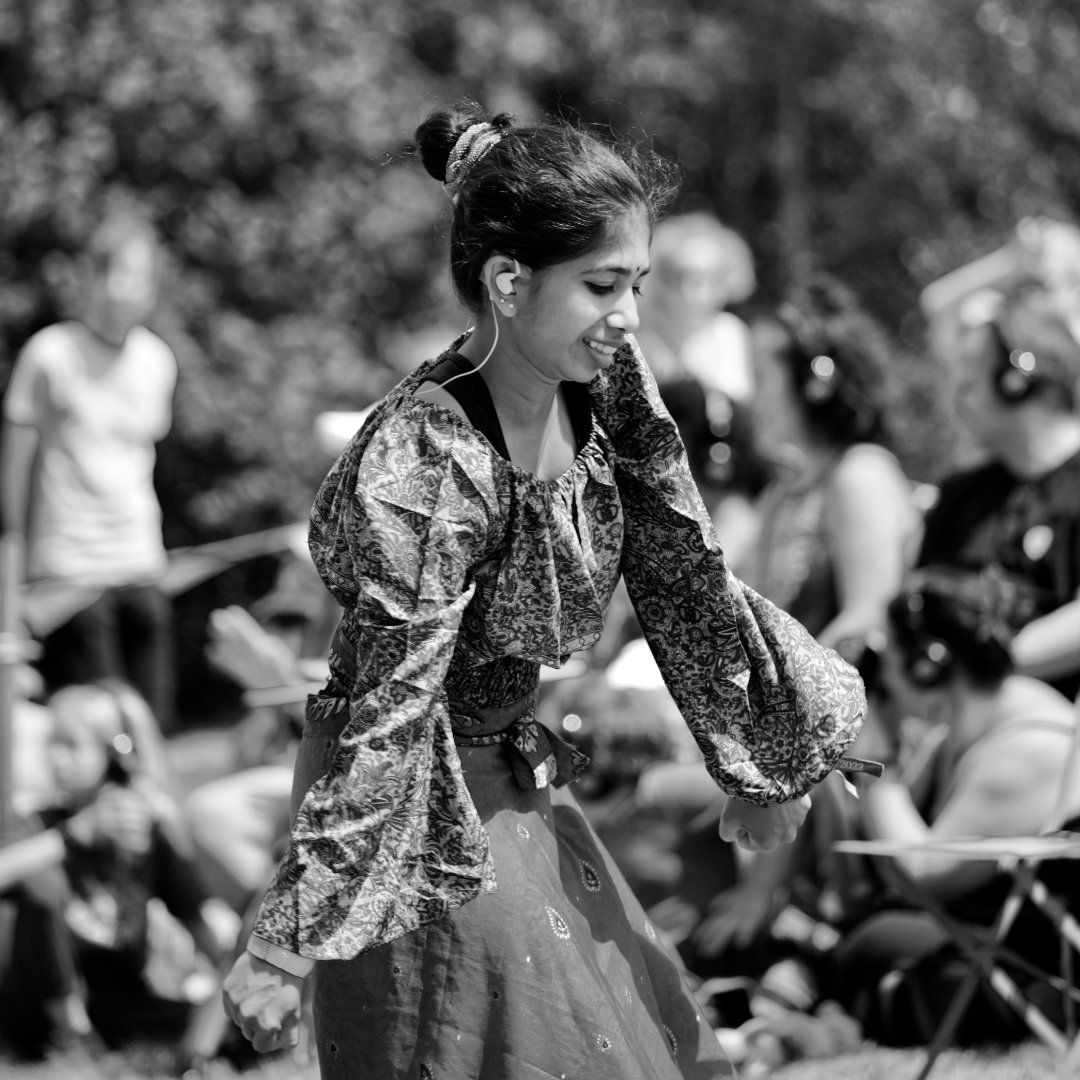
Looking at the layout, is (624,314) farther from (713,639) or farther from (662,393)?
(662,393)

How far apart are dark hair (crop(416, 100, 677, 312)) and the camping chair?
1.30m

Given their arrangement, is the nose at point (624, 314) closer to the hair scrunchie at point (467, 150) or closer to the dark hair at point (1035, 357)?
the hair scrunchie at point (467, 150)

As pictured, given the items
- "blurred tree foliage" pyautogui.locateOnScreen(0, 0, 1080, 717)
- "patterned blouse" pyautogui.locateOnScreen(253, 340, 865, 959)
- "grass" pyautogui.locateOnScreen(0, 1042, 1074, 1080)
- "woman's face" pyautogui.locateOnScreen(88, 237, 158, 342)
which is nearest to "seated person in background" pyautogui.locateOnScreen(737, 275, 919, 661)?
"grass" pyautogui.locateOnScreen(0, 1042, 1074, 1080)

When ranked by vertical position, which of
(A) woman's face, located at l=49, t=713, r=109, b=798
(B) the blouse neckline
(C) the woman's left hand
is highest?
(B) the blouse neckline

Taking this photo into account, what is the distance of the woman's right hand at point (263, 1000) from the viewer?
2.10 m

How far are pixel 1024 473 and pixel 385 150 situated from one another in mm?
4110

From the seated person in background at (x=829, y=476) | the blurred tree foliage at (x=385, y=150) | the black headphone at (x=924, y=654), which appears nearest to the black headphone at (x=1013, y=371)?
the seated person in background at (x=829, y=476)

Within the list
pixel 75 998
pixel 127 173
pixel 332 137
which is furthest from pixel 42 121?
pixel 75 998

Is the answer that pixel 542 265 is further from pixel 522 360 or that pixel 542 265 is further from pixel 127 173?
pixel 127 173

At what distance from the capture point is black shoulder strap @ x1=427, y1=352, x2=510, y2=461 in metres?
2.30

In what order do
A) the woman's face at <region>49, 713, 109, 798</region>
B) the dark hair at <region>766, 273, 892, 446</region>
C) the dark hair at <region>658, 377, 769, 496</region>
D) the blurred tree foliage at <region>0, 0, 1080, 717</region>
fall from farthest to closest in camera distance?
the blurred tree foliage at <region>0, 0, 1080, 717</region>, the dark hair at <region>658, 377, 769, 496</region>, the woman's face at <region>49, 713, 109, 798</region>, the dark hair at <region>766, 273, 892, 446</region>

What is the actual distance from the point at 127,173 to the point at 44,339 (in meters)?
3.13

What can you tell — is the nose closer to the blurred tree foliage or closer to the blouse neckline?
the blouse neckline

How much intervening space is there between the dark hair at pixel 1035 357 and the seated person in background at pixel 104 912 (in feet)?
7.61
